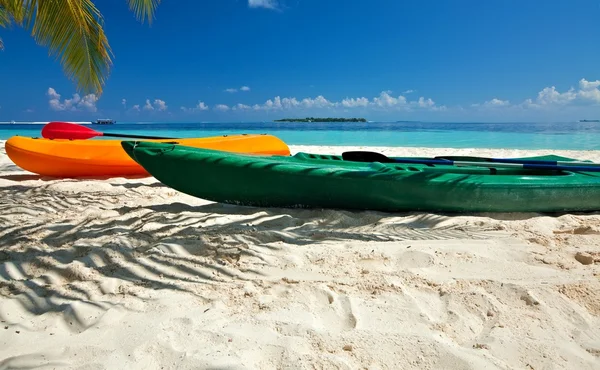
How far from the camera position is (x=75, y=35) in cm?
395

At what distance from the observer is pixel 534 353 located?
1.26 m

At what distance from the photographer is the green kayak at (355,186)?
301 cm

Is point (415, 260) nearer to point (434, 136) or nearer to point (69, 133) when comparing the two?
point (69, 133)

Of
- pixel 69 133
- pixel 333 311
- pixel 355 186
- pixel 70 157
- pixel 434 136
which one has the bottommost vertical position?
pixel 434 136

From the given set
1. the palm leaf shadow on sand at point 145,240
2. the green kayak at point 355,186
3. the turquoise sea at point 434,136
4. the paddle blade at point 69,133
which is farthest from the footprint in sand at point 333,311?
the turquoise sea at point 434,136

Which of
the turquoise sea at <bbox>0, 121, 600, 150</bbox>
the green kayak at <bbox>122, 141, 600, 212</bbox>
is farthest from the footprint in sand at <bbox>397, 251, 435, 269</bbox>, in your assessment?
the turquoise sea at <bbox>0, 121, 600, 150</bbox>

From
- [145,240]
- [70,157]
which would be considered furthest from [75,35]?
[145,240]

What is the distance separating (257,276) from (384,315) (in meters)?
0.66

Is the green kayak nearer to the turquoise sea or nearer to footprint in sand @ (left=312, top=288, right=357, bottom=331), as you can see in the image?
footprint in sand @ (left=312, top=288, right=357, bottom=331)

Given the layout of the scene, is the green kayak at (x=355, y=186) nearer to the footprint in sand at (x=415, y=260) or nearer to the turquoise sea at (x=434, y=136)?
the footprint in sand at (x=415, y=260)

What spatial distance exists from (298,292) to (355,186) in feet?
4.82

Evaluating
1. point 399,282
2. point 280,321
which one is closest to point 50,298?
point 280,321

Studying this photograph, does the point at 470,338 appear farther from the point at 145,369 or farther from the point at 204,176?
the point at 204,176

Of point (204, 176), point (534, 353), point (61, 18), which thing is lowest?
point (534, 353)
